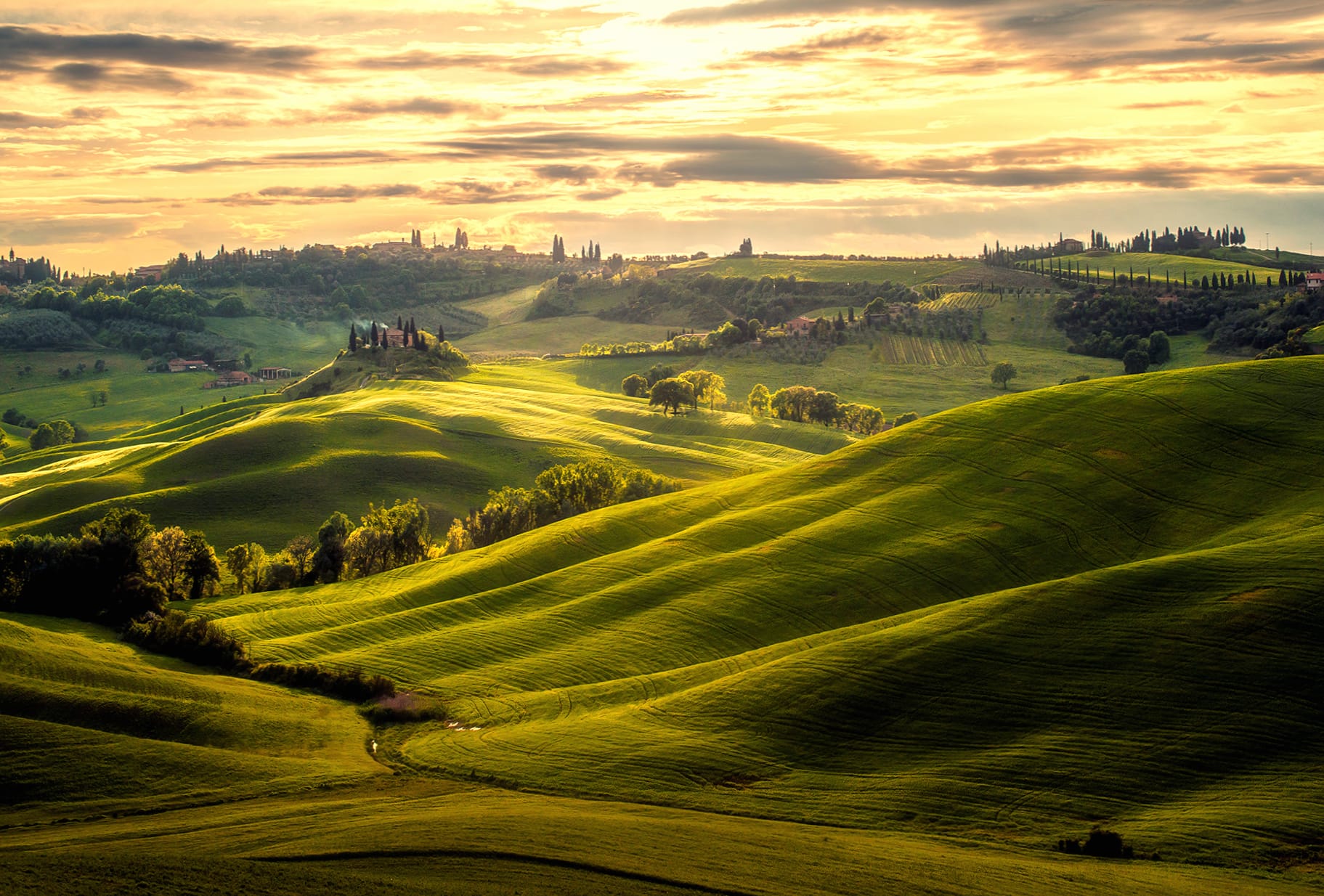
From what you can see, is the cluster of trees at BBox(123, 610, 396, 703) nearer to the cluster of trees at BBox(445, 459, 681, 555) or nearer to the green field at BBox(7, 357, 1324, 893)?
the green field at BBox(7, 357, 1324, 893)

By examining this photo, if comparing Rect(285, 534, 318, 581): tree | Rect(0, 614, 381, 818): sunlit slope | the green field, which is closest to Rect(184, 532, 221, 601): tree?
Rect(285, 534, 318, 581): tree

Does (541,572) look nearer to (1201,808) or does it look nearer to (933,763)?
(933,763)

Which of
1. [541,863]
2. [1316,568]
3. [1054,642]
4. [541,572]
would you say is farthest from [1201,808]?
[541,572]

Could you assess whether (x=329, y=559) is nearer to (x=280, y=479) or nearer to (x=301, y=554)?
(x=301, y=554)

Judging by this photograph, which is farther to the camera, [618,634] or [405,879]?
[618,634]

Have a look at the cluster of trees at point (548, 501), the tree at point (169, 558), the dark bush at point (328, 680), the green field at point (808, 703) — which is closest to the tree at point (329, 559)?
the tree at point (169, 558)

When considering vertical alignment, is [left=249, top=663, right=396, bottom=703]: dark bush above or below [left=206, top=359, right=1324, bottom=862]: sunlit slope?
below
